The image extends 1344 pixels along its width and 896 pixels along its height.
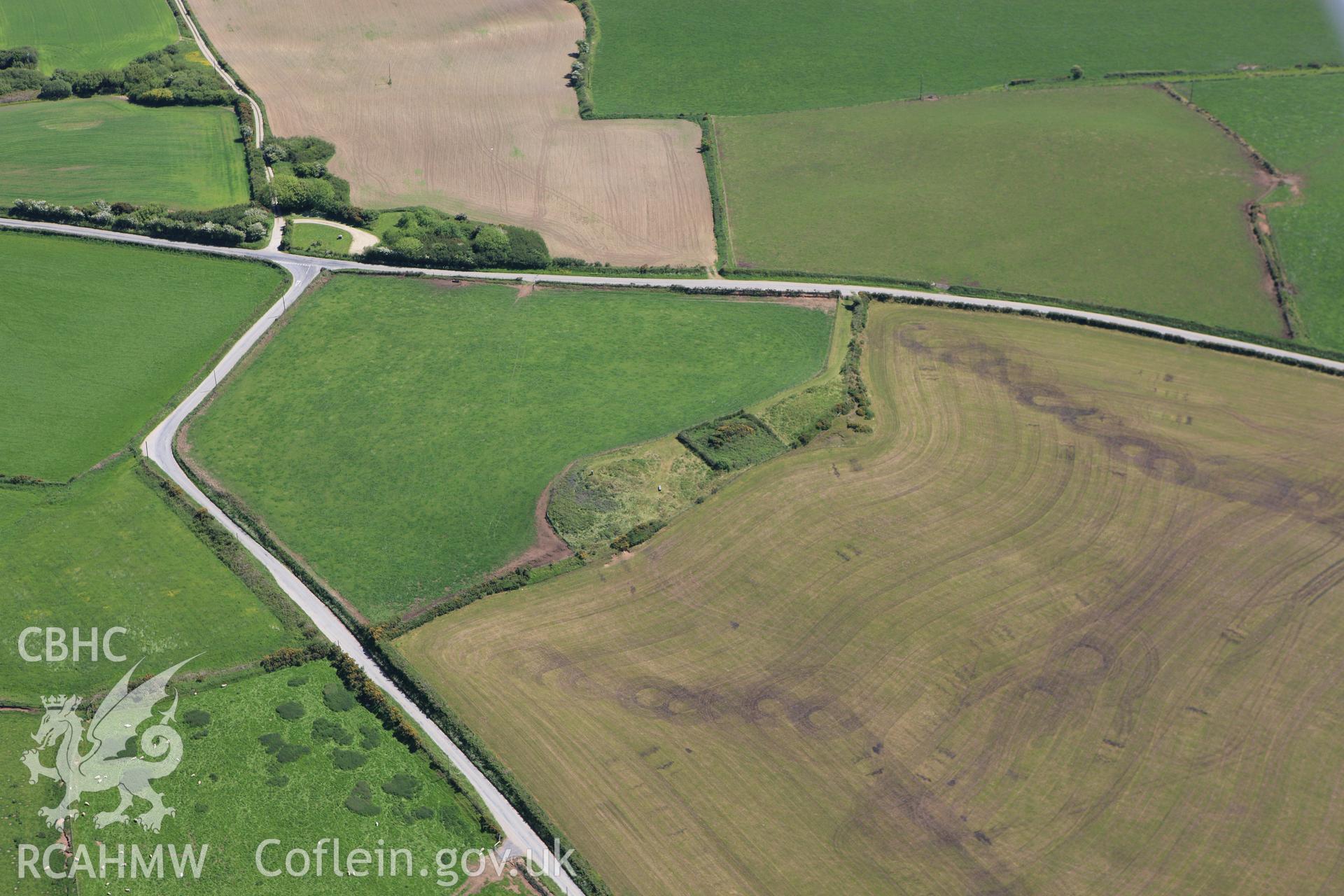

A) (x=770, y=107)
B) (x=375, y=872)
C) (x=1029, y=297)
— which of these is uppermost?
(x=770, y=107)

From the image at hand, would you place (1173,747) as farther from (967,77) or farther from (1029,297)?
(967,77)

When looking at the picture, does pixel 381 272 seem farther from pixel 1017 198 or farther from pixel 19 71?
pixel 19 71

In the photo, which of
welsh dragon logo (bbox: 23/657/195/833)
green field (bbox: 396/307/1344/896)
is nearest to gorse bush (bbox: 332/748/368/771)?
green field (bbox: 396/307/1344/896)

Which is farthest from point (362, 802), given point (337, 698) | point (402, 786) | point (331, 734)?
point (337, 698)

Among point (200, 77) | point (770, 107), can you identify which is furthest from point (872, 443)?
point (200, 77)

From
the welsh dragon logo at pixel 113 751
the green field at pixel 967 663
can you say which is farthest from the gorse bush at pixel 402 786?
the welsh dragon logo at pixel 113 751

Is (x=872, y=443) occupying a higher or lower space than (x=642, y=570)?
higher

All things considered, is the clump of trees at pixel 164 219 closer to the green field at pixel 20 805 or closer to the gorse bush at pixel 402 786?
the green field at pixel 20 805
